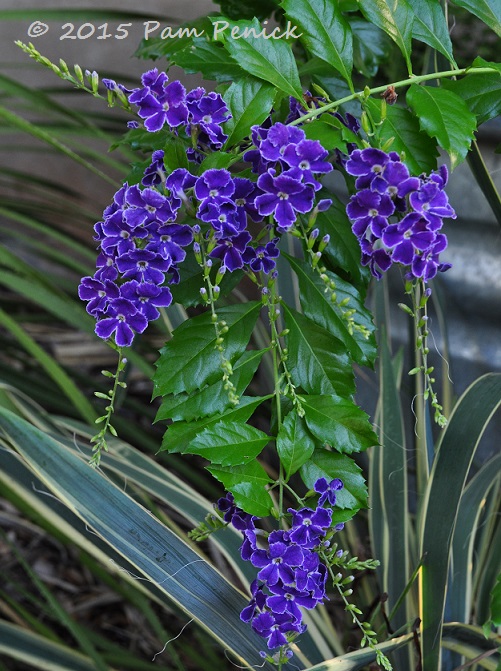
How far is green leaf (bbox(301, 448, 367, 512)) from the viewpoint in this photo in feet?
1.38

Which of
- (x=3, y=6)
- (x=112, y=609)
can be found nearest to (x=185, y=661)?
(x=112, y=609)

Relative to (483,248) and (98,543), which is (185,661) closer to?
(98,543)

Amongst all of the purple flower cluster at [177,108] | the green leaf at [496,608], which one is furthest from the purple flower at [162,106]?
the green leaf at [496,608]

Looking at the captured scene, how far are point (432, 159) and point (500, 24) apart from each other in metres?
0.12

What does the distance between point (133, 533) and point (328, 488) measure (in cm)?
15

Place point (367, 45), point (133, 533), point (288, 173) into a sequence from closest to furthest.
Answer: point (288, 173), point (133, 533), point (367, 45)

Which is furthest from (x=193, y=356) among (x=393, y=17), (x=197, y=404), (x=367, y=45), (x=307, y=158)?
(x=367, y=45)

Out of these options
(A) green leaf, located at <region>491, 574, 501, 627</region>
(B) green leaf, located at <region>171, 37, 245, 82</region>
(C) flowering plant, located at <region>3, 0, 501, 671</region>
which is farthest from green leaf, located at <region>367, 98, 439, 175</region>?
(A) green leaf, located at <region>491, 574, 501, 627</region>

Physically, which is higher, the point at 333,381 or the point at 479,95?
the point at 479,95

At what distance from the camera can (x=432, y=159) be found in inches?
16.5

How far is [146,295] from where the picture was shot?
402 mm

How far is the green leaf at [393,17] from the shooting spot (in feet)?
1.40

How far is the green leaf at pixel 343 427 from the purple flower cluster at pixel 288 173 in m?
0.11

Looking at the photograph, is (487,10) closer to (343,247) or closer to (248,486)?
(343,247)
